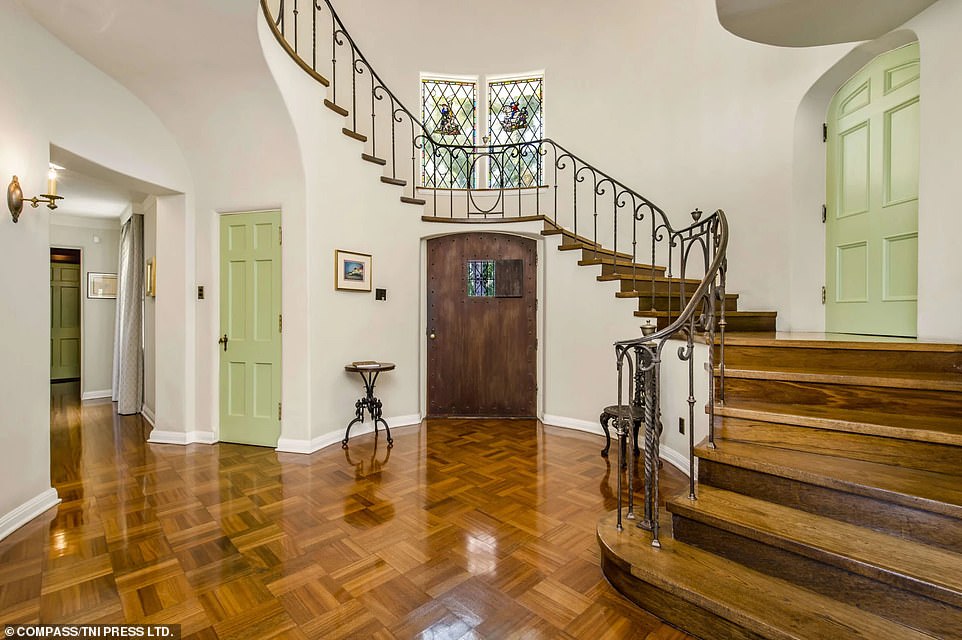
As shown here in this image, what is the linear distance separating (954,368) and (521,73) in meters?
5.17

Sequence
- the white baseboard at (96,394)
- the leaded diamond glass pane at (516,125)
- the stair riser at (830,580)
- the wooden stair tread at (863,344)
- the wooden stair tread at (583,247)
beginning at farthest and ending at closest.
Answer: the white baseboard at (96,394) < the leaded diamond glass pane at (516,125) < the wooden stair tread at (583,247) < the wooden stair tread at (863,344) < the stair riser at (830,580)

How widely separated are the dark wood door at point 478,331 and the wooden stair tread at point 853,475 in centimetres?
302

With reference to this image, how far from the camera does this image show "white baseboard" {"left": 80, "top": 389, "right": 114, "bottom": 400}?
6.23m

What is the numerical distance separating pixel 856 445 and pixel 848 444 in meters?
0.03

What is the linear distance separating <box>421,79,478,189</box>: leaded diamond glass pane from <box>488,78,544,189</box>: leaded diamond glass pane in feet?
0.84

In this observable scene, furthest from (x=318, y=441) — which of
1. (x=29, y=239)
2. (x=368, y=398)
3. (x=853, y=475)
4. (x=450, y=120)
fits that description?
(x=450, y=120)

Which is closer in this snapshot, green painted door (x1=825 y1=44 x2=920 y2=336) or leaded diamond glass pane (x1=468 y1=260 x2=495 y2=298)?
green painted door (x1=825 y1=44 x2=920 y2=336)

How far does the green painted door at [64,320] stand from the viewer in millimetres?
7219

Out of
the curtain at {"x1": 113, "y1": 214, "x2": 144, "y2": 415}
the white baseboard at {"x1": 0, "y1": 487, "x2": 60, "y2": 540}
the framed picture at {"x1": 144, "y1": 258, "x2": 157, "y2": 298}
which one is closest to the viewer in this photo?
the white baseboard at {"x1": 0, "y1": 487, "x2": 60, "y2": 540}

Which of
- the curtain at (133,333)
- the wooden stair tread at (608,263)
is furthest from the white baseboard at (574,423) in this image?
the curtain at (133,333)

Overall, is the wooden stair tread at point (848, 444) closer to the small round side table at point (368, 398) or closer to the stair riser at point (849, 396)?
the stair riser at point (849, 396)

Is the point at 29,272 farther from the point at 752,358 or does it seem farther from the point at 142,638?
the point at 752,358

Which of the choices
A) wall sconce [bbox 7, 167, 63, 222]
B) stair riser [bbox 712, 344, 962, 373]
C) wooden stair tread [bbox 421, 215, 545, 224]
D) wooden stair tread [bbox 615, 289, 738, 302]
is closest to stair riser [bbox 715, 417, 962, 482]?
stair riser [bbox 712, 344, 962, 373]

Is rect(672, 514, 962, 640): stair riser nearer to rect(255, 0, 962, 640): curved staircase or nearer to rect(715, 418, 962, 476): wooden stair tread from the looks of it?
rect(255, 0, 962, 640): curved staircase
